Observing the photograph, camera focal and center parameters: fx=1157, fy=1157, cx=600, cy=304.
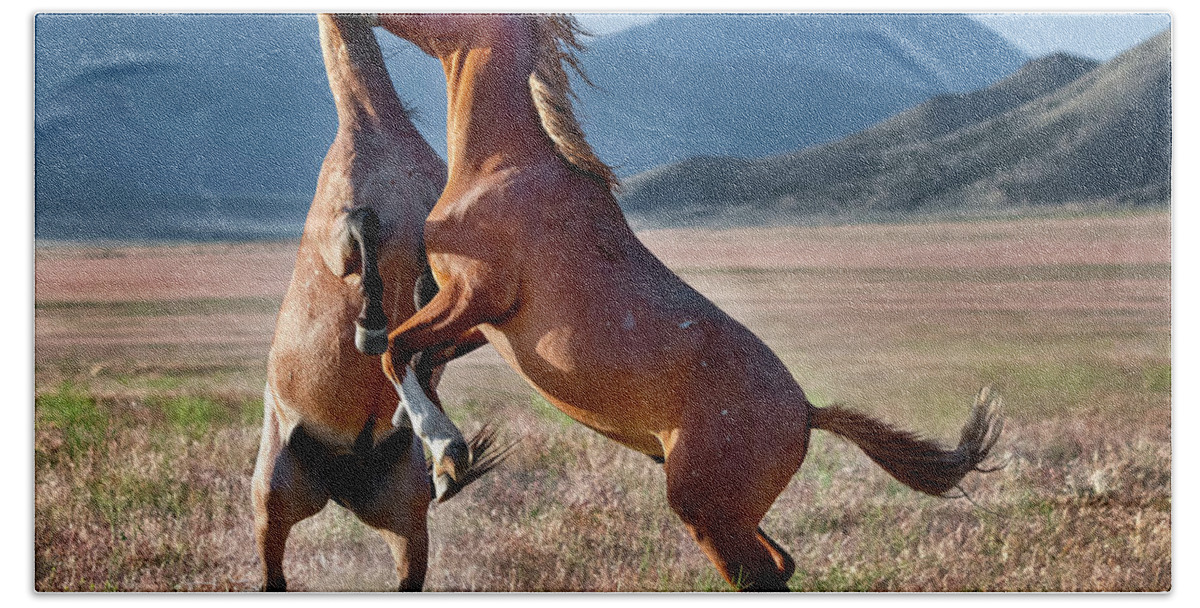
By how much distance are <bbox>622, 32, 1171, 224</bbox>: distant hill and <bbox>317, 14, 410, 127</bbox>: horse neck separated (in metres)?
0.88

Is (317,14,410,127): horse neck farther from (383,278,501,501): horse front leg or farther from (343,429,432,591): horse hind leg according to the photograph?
(343,429,432,591): horse hind leg

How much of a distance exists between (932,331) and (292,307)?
1969 millimetres

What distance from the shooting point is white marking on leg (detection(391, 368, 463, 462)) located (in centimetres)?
325

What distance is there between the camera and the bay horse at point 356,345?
338 cm

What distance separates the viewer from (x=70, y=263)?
3686 millimetres

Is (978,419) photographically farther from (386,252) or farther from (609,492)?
(386,252)

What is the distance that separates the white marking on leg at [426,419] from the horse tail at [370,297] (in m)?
0.14

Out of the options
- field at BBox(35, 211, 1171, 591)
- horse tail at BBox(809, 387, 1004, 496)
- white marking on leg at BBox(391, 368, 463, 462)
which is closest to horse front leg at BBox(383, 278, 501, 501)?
white marking on leg at BBox(391, 368, 463, 462)

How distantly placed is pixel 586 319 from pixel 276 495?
3.65 ft

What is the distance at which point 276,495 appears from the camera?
3514mm

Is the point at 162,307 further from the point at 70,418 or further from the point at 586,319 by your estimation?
the point at 586,319

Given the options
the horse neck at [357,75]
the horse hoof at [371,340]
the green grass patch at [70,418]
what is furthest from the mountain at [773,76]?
the green grass patch at [70,418]

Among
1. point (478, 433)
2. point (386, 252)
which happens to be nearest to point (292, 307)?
point (386, 252)

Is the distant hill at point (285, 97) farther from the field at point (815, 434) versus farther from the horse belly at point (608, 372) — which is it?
the horse belly at point (608, 372)
